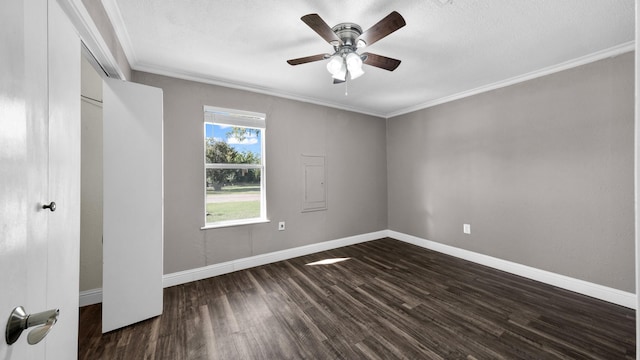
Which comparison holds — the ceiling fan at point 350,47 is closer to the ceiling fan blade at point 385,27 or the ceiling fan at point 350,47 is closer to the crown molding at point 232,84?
the ceiling fan blade at point 385,27

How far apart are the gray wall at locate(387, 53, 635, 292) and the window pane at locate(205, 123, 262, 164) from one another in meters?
2.84

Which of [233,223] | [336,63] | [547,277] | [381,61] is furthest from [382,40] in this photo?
[547,277]

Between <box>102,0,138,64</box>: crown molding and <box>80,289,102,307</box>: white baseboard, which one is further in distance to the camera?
<box>80,289,102,307</box>: white baseboard

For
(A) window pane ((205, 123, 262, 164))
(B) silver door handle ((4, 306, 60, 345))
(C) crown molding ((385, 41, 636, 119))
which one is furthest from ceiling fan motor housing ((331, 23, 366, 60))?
(C) crown molding ((385, 41, 636, 119))

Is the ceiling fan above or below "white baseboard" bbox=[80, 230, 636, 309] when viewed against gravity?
above

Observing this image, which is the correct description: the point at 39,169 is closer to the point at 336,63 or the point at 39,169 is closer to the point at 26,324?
the point at 26,324

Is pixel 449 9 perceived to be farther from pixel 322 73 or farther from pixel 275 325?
pixel 275 325

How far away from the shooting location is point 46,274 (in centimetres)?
86

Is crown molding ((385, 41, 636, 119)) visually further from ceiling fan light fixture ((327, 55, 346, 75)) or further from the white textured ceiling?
ceiling fan light fixture ((327, 55, 346, 75))

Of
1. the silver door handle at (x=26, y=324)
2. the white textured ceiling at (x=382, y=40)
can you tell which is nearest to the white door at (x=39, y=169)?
the silver door handle at (x=26, y=324)

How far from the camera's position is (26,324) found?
537 mm

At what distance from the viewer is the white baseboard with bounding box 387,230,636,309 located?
88.8 inches

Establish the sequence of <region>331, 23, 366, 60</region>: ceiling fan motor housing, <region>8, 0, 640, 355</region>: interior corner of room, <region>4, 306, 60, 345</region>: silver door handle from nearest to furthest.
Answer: <region>4, 306, 60, 345</region>: silver door handle < <region>331, 23, 366, 60</region>: ceiling fan motor housing < <region>8, 0, 640, 355</region>: interior corner of room

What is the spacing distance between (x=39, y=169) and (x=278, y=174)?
8.77 ft
